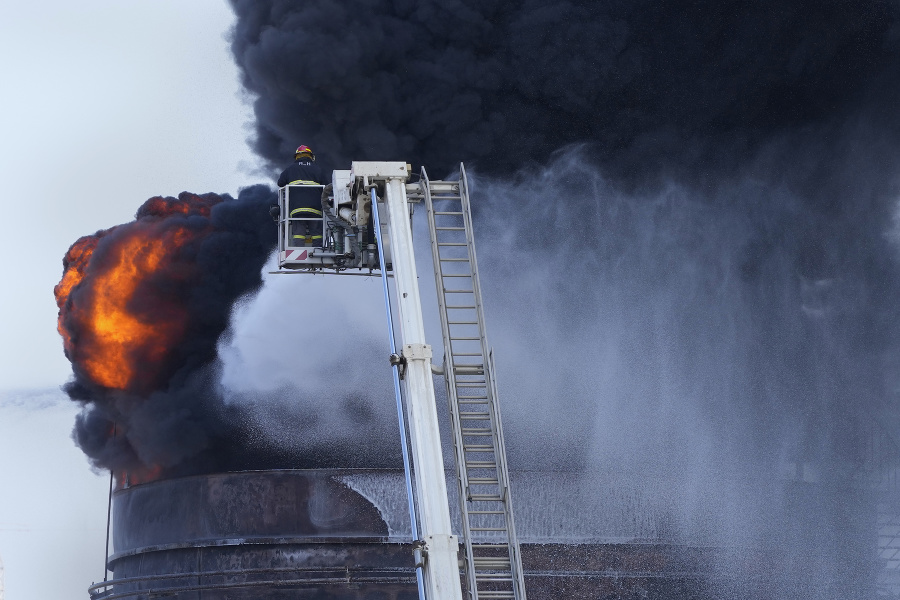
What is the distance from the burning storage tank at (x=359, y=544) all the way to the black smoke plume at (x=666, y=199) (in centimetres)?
255

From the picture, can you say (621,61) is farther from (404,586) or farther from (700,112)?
(404,586)

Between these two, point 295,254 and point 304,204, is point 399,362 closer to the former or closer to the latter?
point 295,254

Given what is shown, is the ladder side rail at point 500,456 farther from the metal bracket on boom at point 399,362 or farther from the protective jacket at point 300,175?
the protective jacket at point 300,175

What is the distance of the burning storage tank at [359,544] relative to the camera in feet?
50.6

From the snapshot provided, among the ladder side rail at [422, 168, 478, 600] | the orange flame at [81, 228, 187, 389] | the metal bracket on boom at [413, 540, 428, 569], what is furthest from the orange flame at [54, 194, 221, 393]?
the metal bracket on boom at [413, 540, 428, 569]

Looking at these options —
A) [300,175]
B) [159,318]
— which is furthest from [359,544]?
[159,318]

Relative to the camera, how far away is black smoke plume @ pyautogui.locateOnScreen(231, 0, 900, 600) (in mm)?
19516

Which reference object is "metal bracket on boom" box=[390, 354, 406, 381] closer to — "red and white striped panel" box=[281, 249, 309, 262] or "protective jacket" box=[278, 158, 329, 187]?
"red and white striped panel" box=[281, 249, 309, 262]

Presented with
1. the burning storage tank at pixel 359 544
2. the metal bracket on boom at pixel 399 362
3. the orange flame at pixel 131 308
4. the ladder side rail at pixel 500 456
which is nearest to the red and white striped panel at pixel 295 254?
the burning storage tank at pixel 359 544

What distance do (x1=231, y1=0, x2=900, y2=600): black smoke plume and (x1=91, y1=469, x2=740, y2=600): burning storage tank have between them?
2554 millimetres

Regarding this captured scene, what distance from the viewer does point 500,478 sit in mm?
9328

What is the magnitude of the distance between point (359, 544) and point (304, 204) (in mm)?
5208

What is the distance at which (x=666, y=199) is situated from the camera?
70.6 ft

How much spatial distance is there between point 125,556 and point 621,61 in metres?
13.4
